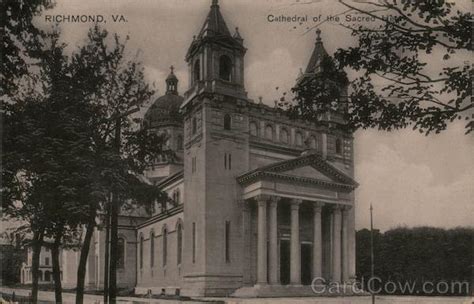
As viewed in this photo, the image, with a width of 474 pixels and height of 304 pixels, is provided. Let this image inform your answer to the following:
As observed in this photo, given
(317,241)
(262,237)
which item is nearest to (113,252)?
(262,237)

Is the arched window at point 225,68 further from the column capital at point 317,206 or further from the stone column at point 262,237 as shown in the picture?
the column capital at point 317,206

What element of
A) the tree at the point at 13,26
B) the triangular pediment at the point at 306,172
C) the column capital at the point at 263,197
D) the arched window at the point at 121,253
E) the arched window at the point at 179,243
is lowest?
the arched window at the point at 121,253

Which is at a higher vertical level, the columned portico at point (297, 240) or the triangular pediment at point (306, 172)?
the triangular pediment at point (306, 172)

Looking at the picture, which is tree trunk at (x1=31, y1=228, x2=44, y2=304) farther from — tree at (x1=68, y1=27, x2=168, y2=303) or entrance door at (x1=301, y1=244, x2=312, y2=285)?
entrance door at (x1=301, y1=244, x2=312, y2=285)

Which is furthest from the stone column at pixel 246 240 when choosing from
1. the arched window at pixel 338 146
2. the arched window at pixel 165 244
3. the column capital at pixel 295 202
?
the arched window at pixel 338 146

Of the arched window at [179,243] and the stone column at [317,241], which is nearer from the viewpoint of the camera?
the stone column at [317,241]

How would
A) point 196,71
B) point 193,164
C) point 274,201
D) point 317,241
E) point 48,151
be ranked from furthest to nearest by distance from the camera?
point 196,71 → point 317,241 → point 193,164 → point 274,201 → point 48,151

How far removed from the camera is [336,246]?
45.0 meters

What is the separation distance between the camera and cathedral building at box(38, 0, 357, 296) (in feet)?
133

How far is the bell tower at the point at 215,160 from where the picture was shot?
132 feet

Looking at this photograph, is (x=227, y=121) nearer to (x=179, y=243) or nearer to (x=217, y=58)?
(x=217, y=58)

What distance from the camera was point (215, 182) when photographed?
41344 mm

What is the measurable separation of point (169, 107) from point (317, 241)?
28.5 meters

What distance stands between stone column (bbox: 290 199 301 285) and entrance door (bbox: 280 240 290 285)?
2171 millimetres
